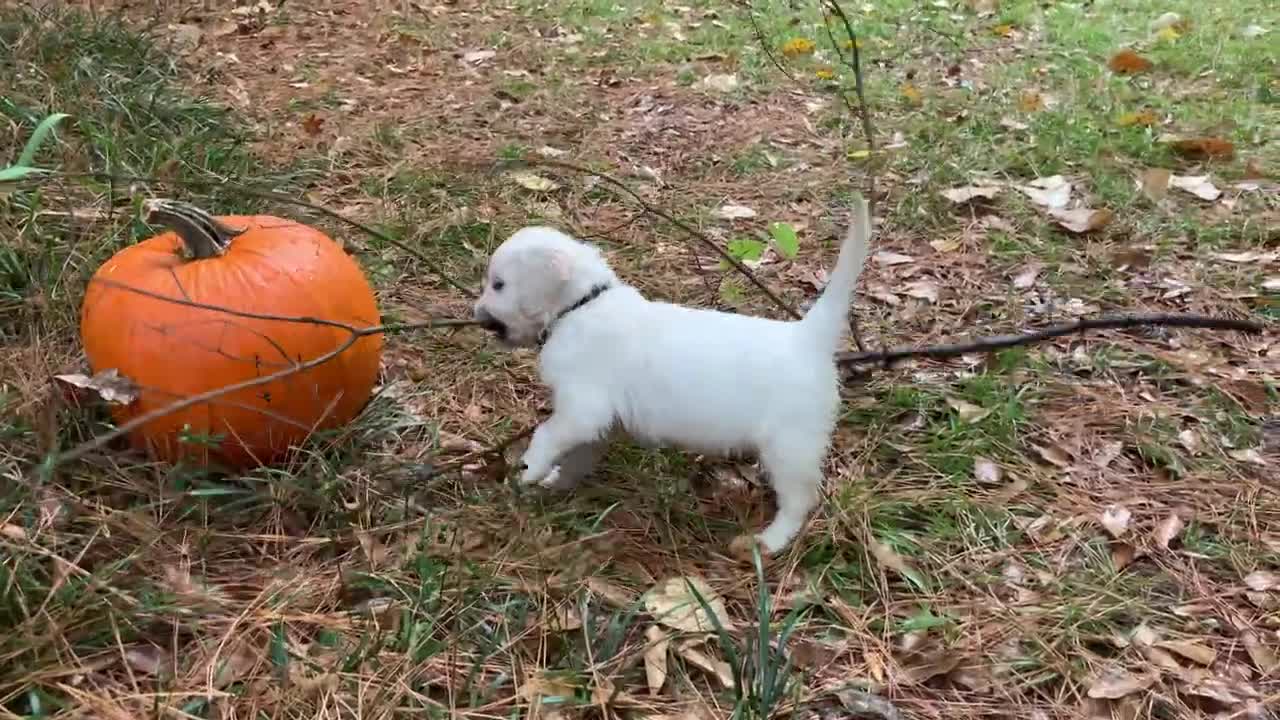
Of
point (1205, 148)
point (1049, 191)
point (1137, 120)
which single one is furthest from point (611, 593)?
point (1137, 120)

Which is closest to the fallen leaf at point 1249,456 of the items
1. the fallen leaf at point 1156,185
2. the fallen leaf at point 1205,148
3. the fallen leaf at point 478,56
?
the fallen leaf at point 1156,185

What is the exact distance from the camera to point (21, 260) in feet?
10.5

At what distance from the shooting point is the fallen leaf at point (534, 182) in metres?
4.72

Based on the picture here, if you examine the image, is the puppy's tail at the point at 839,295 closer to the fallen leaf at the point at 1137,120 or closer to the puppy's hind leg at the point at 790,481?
the puppy's hind leg at the point at 790,481

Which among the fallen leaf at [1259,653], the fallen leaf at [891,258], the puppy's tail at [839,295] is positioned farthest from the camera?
the fallen leaf at [891,258]

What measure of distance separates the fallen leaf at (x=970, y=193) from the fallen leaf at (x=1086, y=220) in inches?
13.5

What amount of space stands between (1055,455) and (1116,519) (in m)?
0.31

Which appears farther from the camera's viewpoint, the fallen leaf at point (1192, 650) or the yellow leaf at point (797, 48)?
the yellow leaf at point (797, 48)

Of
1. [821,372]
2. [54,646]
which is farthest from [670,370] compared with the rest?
[54,646]

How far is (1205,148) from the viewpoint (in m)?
4.81

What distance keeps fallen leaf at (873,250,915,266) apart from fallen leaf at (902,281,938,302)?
194 millimetres

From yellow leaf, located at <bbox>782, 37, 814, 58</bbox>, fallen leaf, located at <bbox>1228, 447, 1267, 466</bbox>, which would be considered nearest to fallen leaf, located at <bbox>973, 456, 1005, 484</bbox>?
fallen leaf, located at <bbox>1228, 447, 1267, 466</bbox>

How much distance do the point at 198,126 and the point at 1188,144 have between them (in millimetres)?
4884

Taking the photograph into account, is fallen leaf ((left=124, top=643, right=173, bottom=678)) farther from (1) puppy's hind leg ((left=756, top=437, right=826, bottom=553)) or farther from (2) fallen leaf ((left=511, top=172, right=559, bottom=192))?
(2) fallen leaf ((left=511, top=172, right=559, bottom=192))
